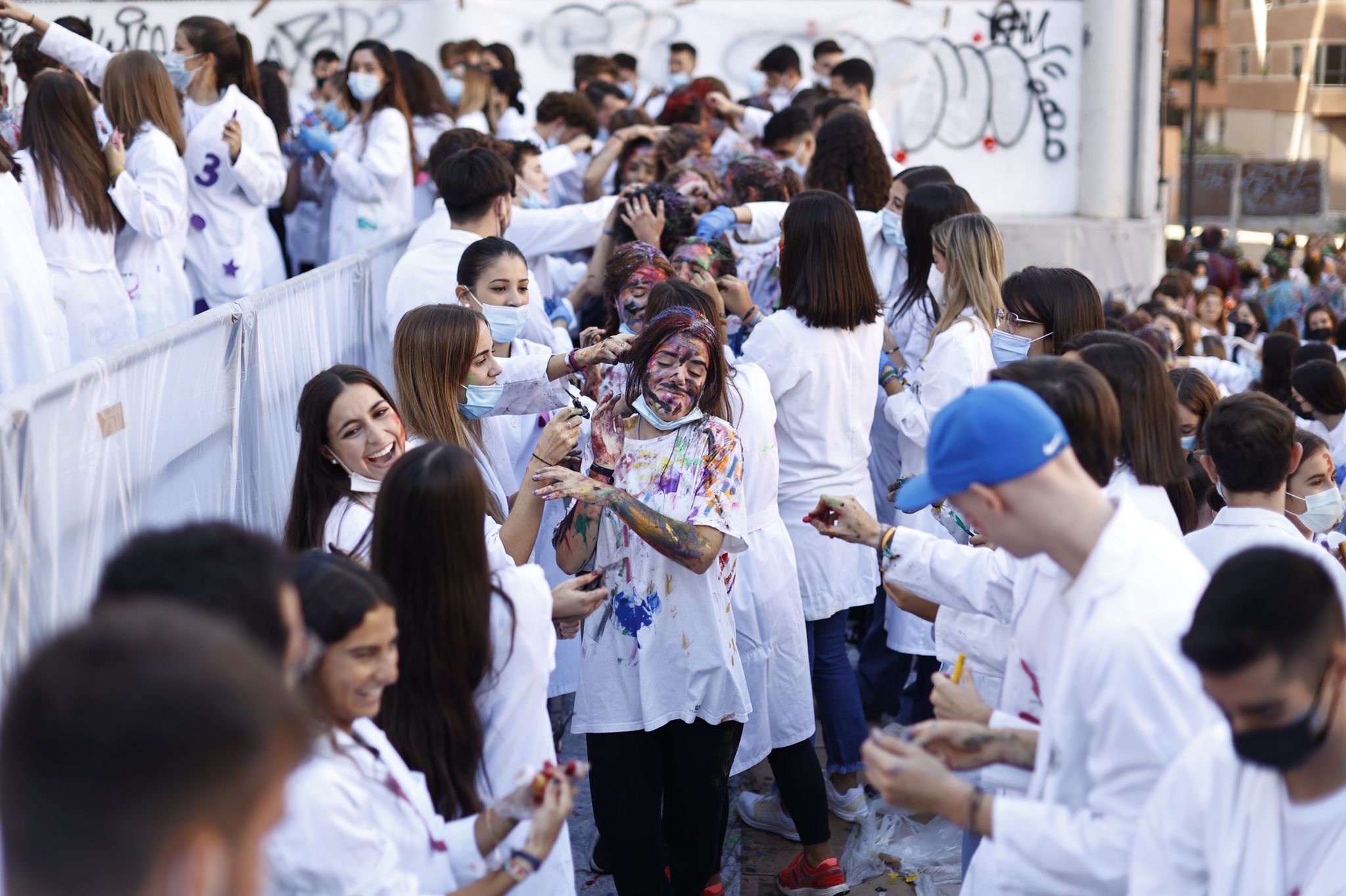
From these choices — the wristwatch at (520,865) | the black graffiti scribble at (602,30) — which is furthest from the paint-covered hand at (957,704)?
the black graffiti scribble at (602,30)

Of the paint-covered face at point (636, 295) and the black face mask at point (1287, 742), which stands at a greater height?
the paint-covered face at point (636, 295)

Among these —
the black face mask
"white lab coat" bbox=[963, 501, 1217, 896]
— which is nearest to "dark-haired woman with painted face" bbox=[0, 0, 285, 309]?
"white lab coat" bbox=[963, 501, 1217, 896]

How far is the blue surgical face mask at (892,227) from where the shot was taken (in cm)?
531

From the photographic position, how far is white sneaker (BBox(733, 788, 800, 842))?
4320 mm

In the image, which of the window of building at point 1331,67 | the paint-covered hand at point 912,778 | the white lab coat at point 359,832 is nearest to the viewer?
the white lab coat at point 359,832

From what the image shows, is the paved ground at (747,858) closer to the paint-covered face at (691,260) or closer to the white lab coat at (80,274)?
the paint-covered face at (691,260)

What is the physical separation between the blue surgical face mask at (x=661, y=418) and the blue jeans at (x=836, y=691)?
1360 millimetres

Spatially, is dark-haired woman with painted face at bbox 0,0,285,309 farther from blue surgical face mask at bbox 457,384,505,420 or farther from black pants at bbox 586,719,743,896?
black pants at bbox 586,719,743,896

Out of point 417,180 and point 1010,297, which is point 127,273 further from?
point 1010,297

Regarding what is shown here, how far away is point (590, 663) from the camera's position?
330cm

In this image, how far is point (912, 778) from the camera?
199 cm

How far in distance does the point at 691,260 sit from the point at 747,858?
2169mm

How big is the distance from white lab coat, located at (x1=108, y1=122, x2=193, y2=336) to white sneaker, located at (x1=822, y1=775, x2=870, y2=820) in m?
3.49

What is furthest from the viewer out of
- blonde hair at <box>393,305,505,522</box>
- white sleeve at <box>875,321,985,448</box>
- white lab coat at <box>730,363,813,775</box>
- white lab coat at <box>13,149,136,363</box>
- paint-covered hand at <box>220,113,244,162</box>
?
paint-covered hand at <box>220,113,244,162</box>
